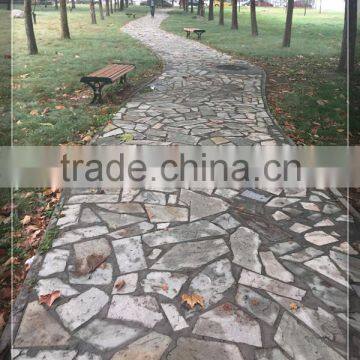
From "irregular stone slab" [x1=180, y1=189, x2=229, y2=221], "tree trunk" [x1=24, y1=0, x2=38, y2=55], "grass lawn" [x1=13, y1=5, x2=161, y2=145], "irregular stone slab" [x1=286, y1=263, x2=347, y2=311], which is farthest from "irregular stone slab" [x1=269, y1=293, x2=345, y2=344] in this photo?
"tree trunk" [x1=24, y1=0, x2=38, y2=55]

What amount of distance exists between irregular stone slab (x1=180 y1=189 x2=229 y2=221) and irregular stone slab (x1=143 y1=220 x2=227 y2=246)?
6.6 inches

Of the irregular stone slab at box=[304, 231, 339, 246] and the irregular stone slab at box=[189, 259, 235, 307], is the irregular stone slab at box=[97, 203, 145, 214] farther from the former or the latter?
the irregular stone slab at box=[304, 231, 339, 246]

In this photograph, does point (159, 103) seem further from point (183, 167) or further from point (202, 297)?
point (202, 297)

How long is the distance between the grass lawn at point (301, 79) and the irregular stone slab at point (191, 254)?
3.49m

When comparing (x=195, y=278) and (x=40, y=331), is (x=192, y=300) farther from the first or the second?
(x=40, y=331)

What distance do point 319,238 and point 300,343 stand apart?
4.96ft

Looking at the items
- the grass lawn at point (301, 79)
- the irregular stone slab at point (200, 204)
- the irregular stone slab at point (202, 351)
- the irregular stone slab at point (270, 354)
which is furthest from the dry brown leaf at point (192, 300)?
the grass lawn at point (301, 79)

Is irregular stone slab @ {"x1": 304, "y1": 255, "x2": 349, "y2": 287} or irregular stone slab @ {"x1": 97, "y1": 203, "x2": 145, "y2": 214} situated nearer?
irregular stone slab @ {"x1": 304, "y1": 255, "x2": 349, "y2": 287}

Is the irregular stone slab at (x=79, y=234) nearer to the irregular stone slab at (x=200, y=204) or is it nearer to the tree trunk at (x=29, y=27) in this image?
the irregular stone slab at (x=200, y=204)

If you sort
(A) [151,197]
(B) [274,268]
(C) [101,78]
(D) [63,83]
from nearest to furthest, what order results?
(B) [274,268], (A) [151,197], (C) [101,78], (D) [63,83]

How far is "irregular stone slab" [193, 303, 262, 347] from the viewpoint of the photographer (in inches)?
113

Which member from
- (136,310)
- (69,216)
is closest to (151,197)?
(69,216)

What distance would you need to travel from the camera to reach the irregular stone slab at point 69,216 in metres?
4.25

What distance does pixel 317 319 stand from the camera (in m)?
3.09
